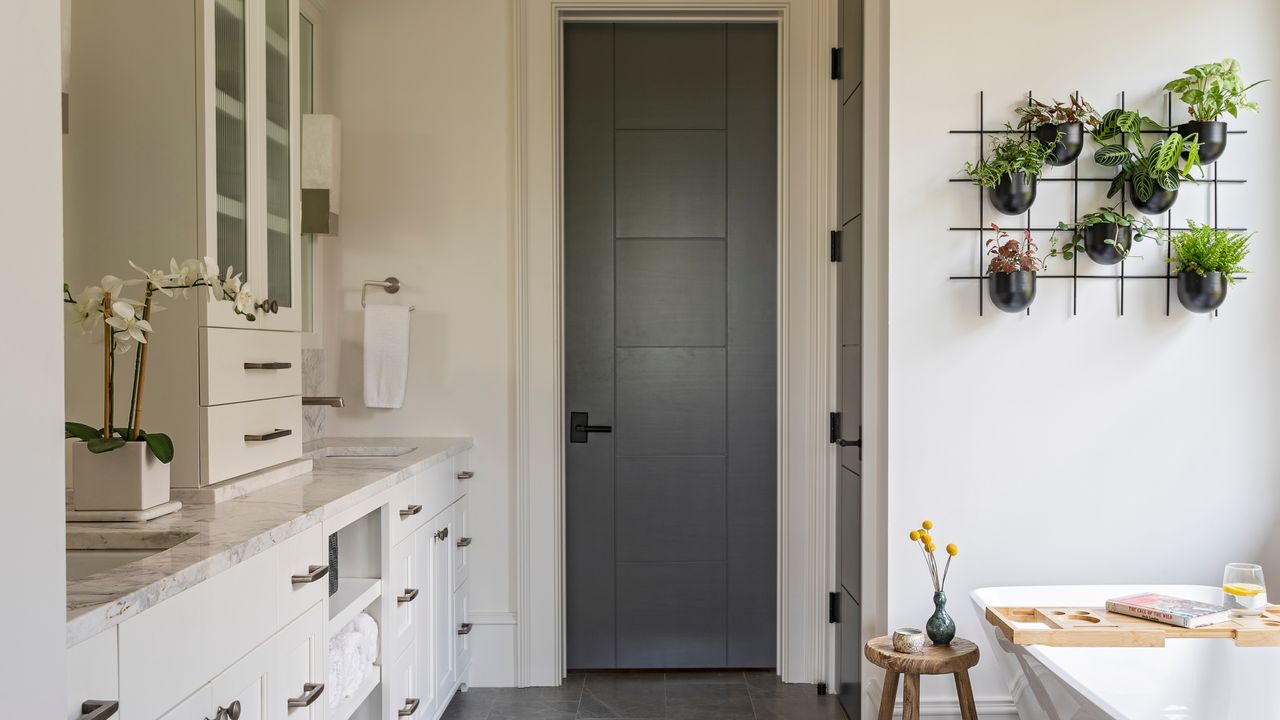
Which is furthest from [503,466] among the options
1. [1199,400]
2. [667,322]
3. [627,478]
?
[1199,400]

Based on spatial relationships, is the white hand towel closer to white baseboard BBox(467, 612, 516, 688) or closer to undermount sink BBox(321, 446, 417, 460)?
undermount sink BBox(321, 446, 417, 460)

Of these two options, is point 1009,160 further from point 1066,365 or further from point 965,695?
point 965,695

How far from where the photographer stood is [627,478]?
3430 millimetres

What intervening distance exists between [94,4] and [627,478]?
224 centimetres

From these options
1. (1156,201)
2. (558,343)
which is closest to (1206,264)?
(1156,201)

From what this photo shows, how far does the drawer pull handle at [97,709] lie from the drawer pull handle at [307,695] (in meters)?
0.62

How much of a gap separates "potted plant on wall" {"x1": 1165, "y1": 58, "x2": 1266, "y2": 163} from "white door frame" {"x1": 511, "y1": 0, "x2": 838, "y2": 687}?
48.2 inches

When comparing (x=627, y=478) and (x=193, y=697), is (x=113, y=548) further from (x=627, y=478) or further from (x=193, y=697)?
(x=627, y=478)

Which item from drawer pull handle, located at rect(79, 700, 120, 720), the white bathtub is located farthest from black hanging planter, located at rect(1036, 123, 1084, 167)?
drawer pull handle, located at rect(79, 700, 120, 720)

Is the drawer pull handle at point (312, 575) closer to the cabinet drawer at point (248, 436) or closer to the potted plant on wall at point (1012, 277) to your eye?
the cabinet drawer at point (248, 436)

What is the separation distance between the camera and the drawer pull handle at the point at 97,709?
1.07 meters

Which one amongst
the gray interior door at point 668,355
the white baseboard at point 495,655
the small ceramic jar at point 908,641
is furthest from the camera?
the gray interior door at point 668,355

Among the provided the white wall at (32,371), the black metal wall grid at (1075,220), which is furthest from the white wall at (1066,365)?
the white wall at (32,371)

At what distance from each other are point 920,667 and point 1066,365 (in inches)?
34.6
